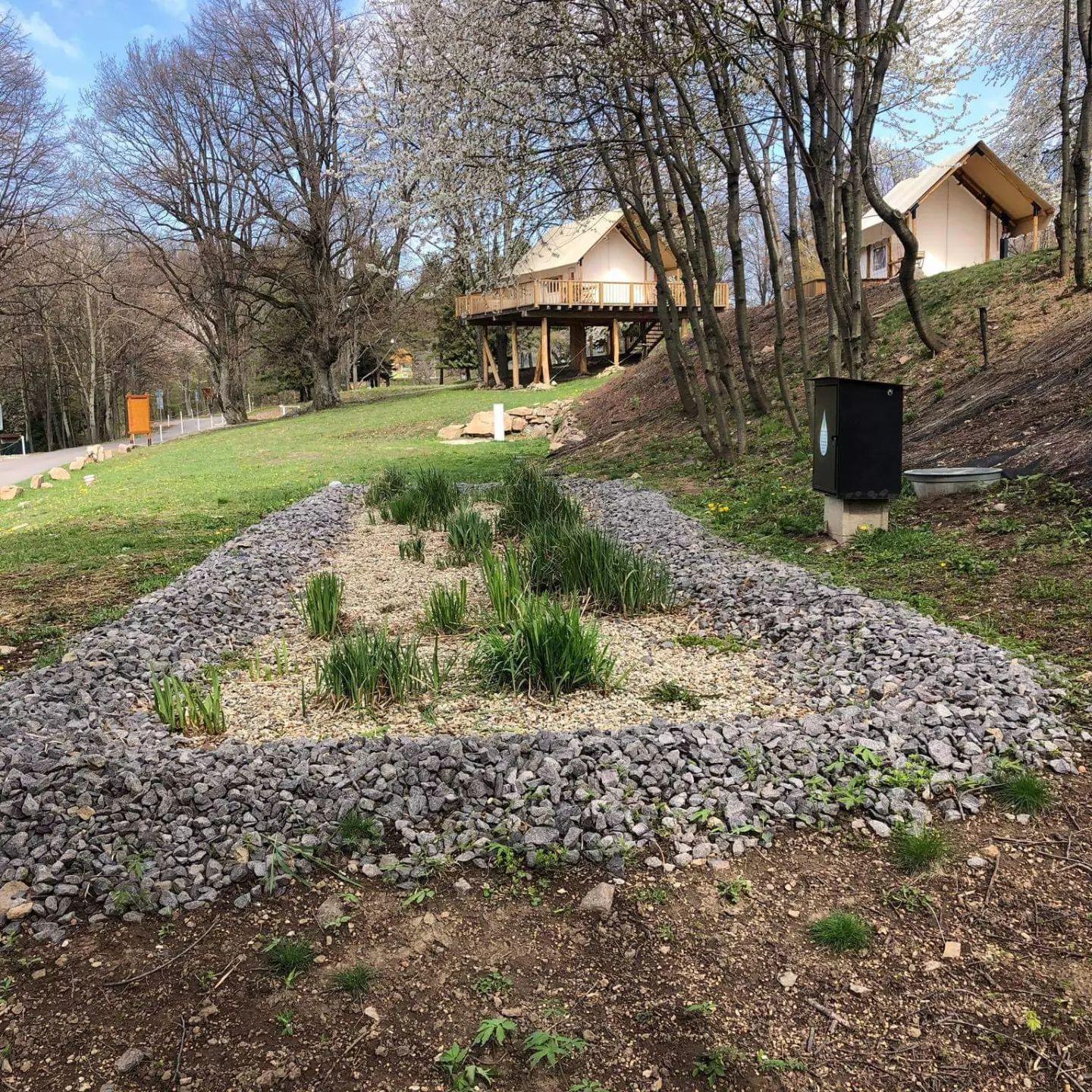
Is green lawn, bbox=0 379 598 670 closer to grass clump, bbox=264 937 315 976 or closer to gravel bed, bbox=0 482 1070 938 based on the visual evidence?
gravel bed, bbox=0 482 1070 938

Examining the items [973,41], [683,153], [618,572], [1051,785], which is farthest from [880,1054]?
[973,41]

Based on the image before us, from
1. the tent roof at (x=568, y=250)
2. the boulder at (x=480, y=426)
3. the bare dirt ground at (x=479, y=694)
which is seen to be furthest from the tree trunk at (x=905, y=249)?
the tent roof at (x=568, y=250)

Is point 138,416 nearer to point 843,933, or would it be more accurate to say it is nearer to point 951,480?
point 951,480

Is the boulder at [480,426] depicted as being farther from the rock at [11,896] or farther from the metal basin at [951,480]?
the rock at [11,896]

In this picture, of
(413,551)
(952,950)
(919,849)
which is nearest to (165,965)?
(952,950)

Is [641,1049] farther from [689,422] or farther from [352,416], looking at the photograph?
[352,416]

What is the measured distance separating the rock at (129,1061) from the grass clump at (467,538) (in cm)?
463

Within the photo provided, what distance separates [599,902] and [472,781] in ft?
2.32

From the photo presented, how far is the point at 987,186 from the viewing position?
21281 millimetres

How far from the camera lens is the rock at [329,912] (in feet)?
8.26

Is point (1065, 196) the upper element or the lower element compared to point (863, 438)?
upper

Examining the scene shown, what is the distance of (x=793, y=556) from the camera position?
20.5 feet

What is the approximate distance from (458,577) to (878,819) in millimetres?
3935

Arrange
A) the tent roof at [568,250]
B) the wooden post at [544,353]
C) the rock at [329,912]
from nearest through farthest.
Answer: the rock at [329,912]
the wooden post at [544,353]
the tent roof at [568,250]
